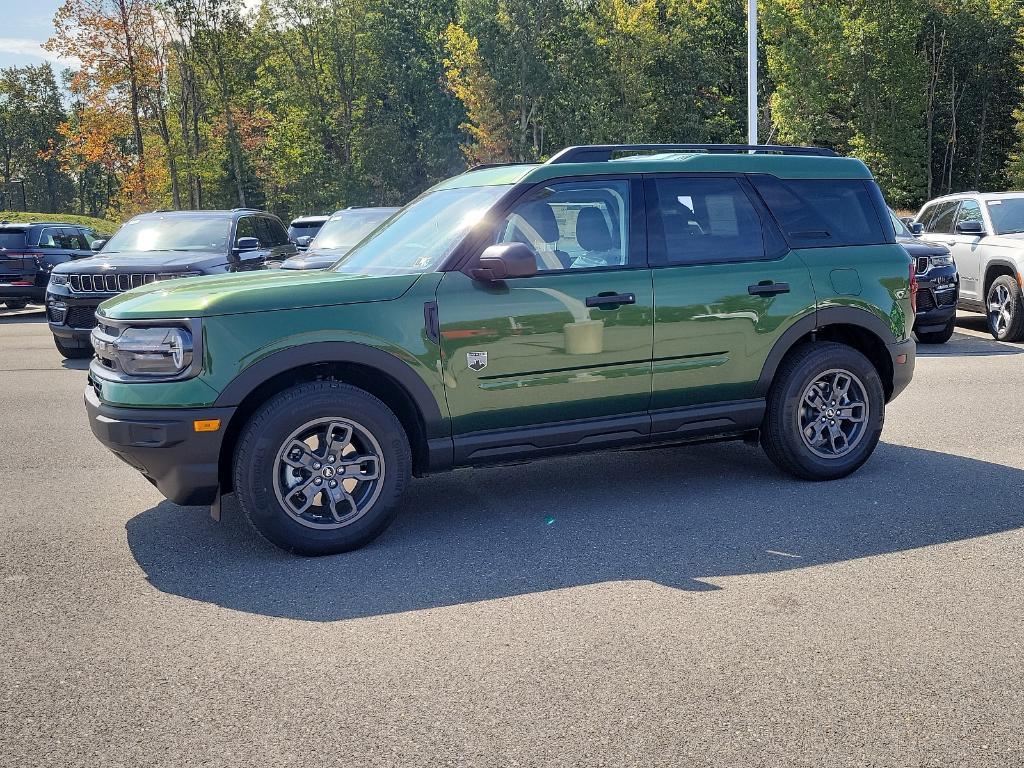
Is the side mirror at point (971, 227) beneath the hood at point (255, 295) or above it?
beneath

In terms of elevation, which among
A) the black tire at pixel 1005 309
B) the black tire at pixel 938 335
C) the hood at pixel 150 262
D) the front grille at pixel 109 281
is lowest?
the black tire at pixel 938 335

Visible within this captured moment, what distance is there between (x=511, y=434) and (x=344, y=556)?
3.43 ft

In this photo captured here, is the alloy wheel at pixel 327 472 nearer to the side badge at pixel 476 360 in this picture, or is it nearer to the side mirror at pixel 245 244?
the side badge at pixel 476 360

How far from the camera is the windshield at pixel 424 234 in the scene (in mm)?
5551

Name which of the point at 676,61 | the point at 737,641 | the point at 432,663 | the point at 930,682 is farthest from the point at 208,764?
the point at 676,61

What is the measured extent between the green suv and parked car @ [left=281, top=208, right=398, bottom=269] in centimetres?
Result: 729

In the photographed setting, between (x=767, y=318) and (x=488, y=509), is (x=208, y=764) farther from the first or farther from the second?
(x=767, y=318)

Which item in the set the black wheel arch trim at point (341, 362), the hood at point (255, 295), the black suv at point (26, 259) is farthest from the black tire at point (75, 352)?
the black wheel arch trim at point (341, 362)

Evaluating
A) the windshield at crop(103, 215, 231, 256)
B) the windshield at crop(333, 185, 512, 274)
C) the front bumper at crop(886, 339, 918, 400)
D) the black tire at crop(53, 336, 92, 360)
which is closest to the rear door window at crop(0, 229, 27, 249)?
the windshield at crop(103, 215, 231, 256)

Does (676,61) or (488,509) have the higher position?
(676,61)

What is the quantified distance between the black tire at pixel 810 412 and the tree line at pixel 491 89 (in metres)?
39.8

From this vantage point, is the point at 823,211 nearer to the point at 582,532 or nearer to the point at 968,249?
the point at 582,532

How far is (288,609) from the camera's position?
173 inches

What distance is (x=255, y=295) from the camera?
5.04m
